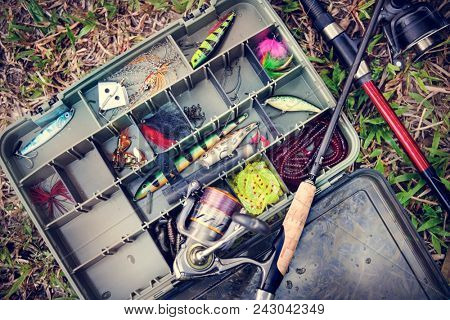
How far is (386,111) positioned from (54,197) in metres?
2.57

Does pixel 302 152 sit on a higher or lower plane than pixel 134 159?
lower

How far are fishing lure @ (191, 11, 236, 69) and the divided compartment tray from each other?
6cm

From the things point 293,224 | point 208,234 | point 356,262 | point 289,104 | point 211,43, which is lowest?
point 356,262

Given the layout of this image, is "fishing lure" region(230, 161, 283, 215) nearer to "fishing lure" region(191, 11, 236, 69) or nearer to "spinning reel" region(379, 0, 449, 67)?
"fishing lure" region(191, 11, 236, 69)

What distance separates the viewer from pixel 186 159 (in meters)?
3.10

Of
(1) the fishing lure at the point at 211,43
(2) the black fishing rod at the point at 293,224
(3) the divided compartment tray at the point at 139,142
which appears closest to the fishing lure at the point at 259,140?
(3) the divided compartment tray at the point at 139,142

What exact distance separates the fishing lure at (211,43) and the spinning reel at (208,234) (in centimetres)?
95

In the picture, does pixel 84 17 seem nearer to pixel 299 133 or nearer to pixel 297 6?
pixel 297 6

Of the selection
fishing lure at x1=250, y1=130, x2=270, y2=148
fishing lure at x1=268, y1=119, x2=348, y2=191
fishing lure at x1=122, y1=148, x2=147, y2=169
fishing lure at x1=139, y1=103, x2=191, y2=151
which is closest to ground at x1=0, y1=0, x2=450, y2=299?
fishing lure at x1=268, y1=119, x2=348, y2=191

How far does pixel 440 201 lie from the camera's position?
3.29m

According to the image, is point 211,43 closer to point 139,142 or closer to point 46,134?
point 139,142

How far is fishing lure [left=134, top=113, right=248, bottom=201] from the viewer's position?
10.0 feet

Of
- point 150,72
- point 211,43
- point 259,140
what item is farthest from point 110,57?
point 259,140

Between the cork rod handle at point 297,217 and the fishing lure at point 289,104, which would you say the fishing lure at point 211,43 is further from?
the cork rod handle at point 297,217
